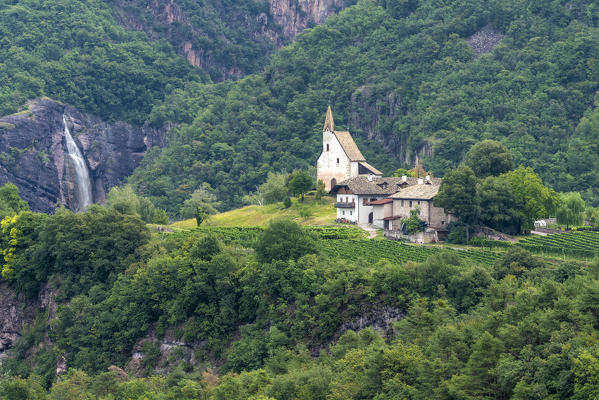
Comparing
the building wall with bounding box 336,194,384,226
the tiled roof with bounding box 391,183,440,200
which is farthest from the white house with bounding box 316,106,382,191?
the tiled roof with bounding box 391,183,440,200

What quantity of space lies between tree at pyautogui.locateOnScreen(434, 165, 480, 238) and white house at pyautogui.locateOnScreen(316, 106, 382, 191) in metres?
26.7

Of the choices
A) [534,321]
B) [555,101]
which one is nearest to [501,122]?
[555,101]

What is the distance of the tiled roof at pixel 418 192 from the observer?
251ft

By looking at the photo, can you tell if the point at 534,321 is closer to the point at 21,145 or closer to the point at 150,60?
the point at 21,145

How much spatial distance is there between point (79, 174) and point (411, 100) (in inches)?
2343

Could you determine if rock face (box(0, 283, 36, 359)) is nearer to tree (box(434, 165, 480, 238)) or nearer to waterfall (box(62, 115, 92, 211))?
tree (box(434, 165, 480, 238))

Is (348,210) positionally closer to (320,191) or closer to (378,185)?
(378,185)

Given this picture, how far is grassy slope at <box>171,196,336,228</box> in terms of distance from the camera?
8951 centimetres

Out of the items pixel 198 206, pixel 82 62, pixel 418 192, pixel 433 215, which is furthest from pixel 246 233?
pixel 82 62

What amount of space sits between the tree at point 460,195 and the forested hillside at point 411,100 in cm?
4017

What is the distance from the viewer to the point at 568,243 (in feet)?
219

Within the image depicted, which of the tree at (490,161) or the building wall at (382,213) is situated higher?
the tree at (490,161)

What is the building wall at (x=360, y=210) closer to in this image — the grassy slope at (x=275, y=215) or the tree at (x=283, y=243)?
the grassy slope at (x=275, y=215)

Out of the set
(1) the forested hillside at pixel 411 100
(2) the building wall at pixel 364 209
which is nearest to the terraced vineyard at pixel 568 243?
(2) the building wall at pixel 364 209
